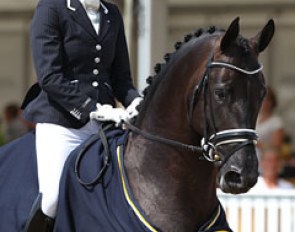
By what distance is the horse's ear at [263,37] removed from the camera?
3.70 m

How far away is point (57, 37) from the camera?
411 cm

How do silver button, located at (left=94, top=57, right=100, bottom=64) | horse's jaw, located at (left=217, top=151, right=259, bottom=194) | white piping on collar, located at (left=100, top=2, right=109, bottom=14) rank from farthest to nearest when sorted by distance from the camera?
white piping on collar, located at (left=100, top=2, right=109, bottom=14) < silver button, located at (left=94, top=57, right=100, bottom=64) < horse's jaw, located at (left=217, top=151, right=259, bottom=194)

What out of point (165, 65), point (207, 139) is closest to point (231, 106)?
point (207, 139)

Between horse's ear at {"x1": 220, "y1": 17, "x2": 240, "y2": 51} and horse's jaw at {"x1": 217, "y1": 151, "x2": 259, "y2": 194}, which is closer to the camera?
horse's jaw at {"x1": 217, "y1": 151, "x2": 259, "y2": 194}

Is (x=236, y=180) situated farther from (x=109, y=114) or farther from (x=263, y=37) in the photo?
(x=109, y=114)

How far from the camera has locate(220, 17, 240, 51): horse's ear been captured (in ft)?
11.6

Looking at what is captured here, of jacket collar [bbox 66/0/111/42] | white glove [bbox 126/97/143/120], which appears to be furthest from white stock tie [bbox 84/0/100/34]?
white glove [bbox 126/97/143/120]

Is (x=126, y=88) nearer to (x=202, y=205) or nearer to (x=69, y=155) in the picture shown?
(x=69, y=155)

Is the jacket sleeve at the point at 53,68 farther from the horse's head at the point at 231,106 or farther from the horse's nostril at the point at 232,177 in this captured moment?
the horse's nostril at the point at 232,177

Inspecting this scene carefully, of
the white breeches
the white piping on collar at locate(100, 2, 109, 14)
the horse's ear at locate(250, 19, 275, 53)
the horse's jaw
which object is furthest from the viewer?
the white piping on collar at locate(100, 2, 109, 14)

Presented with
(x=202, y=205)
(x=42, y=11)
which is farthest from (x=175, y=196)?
(x=42, y=11)

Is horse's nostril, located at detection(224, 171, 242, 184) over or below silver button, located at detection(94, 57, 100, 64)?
below

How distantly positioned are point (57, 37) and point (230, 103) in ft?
3.58

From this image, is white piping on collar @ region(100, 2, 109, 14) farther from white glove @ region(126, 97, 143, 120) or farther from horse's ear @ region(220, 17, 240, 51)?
horse's ear @ region(220, 17, 240, 51)
